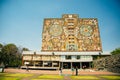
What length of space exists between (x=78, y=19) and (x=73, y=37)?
381 inches

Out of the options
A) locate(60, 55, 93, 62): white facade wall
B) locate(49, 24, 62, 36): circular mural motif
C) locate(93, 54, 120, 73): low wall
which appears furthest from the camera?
locate(49, 24, 62, 36): circular mural motif

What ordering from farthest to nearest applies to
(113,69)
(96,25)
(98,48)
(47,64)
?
(96,25), (98,48), (47,64), (113,69)

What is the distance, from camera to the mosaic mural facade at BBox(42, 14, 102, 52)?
Result: 59062 millimetres

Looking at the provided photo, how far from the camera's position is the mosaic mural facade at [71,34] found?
194 feet

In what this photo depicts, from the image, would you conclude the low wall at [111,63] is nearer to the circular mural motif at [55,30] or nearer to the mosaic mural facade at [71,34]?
the mosaic mural facade at [71,34]

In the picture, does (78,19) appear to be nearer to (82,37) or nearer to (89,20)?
(89,20)

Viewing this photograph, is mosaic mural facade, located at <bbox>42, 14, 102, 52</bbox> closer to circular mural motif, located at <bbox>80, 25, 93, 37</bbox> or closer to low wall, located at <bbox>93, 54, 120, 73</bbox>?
circular mural motif, located at <bbox>80, 25, 93, 37</bbox>

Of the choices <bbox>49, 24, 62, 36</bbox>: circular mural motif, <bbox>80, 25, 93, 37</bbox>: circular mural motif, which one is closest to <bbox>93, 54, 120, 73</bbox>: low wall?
<bbox>80, 25, 93, 37</bbox>: circular mural motif

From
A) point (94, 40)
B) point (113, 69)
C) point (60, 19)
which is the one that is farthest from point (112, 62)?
point (60, 19)

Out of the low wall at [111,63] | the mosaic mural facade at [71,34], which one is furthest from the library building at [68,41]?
the low wall at [111,63]

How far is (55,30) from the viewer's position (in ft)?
205

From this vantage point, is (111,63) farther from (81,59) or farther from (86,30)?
(86,30)

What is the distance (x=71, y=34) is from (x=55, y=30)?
7713 mm

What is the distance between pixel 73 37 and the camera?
6103 centimetres
